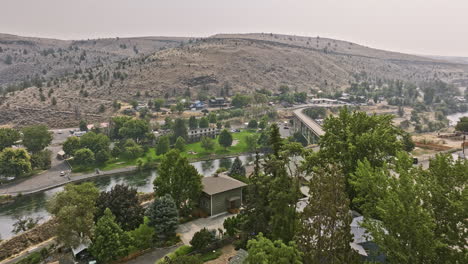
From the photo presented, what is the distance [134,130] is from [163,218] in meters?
42.8

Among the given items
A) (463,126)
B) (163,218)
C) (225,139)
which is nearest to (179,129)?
(225,139)

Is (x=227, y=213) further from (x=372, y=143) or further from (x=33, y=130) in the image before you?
(x=33, y=130)

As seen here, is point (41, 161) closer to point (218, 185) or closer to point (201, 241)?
point (218, 185)

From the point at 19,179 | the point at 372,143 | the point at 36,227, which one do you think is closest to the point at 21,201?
the point at 19,179

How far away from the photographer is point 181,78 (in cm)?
11212

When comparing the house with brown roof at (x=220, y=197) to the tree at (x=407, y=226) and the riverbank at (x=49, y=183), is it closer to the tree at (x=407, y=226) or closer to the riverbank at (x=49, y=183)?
the tree at (x=407, y=226)

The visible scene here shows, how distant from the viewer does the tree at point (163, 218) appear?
21.0 meters

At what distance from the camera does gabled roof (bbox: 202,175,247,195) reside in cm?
2499

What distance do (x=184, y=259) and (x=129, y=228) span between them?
8.44 meters

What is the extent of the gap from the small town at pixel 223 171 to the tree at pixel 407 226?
0.05m

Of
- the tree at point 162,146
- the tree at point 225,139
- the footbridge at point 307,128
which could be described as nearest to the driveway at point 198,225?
the tree at point 162,146

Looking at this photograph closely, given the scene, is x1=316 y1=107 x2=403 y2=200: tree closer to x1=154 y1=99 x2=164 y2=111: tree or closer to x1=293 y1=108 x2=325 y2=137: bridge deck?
x1=293 y1=108 x2=325 y2=137: bridge deck

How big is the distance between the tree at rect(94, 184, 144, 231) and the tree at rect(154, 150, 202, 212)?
296cm

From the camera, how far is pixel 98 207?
21047 millimetres
